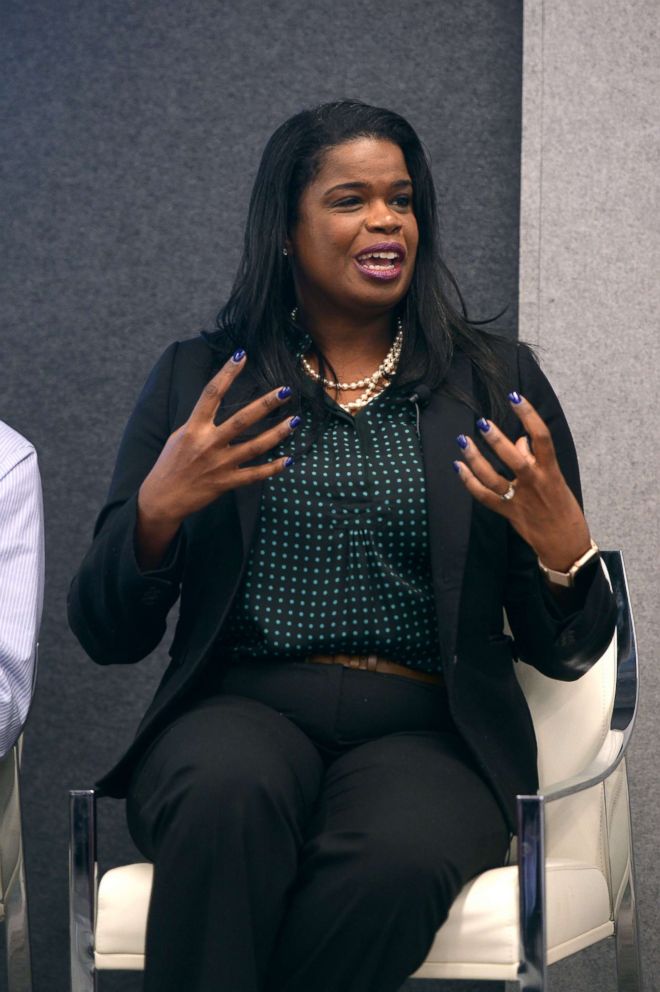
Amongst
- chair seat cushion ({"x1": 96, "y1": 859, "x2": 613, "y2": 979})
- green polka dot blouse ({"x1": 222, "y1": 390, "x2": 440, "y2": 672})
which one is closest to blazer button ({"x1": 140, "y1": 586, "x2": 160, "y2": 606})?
green polka dot blouse ({"x1": 222, "y1": 390, "x2": 440, "y2": 672})

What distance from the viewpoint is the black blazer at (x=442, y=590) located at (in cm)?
160

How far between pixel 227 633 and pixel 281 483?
21 cm

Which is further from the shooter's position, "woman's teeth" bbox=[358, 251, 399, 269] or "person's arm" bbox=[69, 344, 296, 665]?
"woman's teeth" bbox=[358, 251, 399, 269]

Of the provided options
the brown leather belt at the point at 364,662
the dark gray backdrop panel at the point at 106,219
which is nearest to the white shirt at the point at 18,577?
the brown leather belt at the point at 364,662

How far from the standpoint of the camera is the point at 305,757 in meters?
1.52

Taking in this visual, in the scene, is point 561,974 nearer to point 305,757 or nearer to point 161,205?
point 305,757

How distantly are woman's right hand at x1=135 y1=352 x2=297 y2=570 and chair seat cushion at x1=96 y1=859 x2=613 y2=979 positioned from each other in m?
0.43

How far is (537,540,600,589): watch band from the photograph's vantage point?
1.55m

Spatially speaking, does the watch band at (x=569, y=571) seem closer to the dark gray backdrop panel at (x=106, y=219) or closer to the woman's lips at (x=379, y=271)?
the woman's lips at (x=379, y=271)

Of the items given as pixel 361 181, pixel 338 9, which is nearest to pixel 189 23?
pixel 338 9

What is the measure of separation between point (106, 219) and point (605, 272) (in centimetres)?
95

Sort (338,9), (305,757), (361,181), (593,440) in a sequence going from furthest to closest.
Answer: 1. (338,9)
2. (593,440)
3. (361,181)
4. (305,757)

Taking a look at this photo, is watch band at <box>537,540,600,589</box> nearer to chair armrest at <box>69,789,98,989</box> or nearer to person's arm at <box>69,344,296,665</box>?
person's arm at <box>69,344,296,665</box>

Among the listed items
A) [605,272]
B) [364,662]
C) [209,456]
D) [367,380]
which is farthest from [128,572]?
[605,272]
